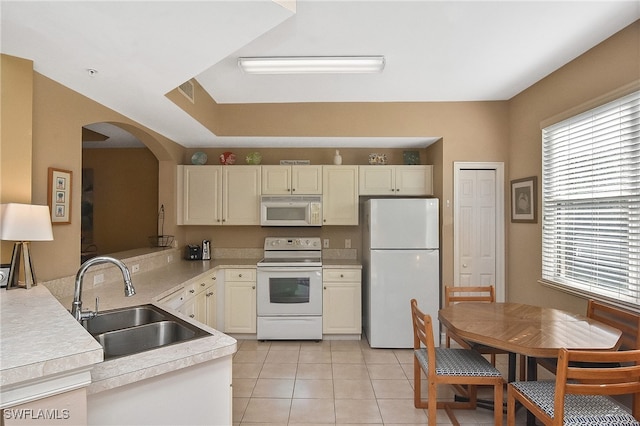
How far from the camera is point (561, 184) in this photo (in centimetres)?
295

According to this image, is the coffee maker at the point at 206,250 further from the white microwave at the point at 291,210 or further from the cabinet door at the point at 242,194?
the white microwave at the point at 291,210

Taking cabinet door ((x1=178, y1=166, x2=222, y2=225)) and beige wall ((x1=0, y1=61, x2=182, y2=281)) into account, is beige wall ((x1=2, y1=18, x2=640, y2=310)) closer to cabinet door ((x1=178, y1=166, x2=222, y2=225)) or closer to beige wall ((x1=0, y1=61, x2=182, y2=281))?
beige wall ((x1=0, y1=61, x2=182, y2=281))

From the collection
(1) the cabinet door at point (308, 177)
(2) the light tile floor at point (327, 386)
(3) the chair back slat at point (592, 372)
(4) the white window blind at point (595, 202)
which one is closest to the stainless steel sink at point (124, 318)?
(2) the light tile floor at point (327, 386)

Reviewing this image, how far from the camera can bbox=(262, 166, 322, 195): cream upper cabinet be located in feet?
14.0

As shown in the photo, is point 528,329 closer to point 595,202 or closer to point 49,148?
point 595,202

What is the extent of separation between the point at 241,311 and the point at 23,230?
2.54m

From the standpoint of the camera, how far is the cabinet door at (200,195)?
430cm

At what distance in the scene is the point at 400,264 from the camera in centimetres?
382

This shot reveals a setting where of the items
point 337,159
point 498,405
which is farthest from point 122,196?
point 498,405

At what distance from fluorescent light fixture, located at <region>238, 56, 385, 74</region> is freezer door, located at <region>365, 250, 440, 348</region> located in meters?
1.96

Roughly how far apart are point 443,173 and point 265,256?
246cm

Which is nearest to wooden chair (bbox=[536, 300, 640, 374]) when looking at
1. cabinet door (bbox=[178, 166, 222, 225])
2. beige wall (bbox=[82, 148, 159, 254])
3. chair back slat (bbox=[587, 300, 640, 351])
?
chair back slat (bbox=[587, 300, 640, 351])

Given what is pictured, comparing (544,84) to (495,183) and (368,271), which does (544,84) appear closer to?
(495,183)

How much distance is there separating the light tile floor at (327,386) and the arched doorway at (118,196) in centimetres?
255
